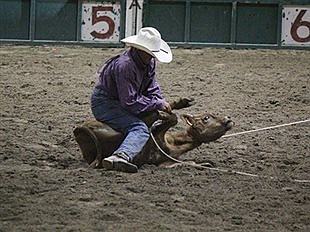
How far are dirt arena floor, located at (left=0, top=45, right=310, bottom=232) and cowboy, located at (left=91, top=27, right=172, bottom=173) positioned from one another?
26 cm

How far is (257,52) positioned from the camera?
15.2 metres

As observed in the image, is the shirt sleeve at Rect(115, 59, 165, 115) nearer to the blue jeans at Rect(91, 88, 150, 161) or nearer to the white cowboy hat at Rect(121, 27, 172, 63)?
the blue jeans at Rect(91, 88, 150, 161)

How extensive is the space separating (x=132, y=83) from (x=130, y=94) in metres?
0.10

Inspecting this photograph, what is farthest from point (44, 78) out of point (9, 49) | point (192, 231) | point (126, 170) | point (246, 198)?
point (192, 231)

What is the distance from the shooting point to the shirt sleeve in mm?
7297

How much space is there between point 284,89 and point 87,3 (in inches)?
182

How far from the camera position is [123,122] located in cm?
746

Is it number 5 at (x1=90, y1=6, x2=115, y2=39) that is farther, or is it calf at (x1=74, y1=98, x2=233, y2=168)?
number 5 at (x1=90, y1=6, x2=115, y2=39)

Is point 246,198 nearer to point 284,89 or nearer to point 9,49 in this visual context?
point 284,89

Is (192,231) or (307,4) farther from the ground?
(307,4)

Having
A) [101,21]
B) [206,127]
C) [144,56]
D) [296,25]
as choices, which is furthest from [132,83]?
[296,25]

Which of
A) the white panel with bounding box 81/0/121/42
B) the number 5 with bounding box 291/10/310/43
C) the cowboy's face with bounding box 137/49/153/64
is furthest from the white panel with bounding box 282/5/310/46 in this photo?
the cowboy's face with bounding box 137/49/153/64

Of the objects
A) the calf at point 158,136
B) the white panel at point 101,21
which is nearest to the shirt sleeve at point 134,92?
the calf at point 158,136

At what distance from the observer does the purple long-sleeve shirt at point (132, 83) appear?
288 inches
